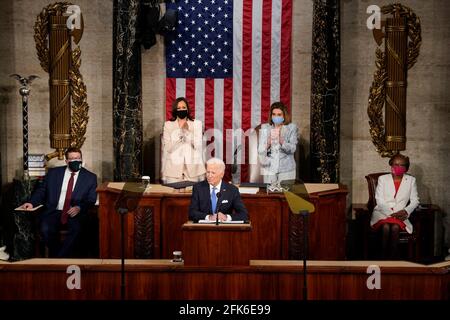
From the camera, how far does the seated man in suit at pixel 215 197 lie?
873cm

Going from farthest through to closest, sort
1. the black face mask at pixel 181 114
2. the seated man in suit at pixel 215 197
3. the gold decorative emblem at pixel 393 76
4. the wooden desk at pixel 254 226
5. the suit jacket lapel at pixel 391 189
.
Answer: the gold decorative emblem at pixel 393 76, the black face mask at pixel 181 114, the suit jacket lapel at pixel 391 189, the wooden desk at pixel 254 226, the seated man in suit at pixel 215 197

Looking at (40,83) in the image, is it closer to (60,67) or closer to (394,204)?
(60,67)

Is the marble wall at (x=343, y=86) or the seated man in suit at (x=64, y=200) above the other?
the marble wall at (x=343, y=86)

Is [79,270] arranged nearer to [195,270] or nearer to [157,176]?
[195,270]

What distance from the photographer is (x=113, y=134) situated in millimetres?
11867

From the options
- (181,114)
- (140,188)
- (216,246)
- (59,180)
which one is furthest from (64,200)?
(216,246)

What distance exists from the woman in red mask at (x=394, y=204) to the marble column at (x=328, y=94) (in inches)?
44.1

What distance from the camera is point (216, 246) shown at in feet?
25.9

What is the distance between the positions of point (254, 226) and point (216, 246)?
7.20 feet

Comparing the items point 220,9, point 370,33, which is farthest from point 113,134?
point 370,33

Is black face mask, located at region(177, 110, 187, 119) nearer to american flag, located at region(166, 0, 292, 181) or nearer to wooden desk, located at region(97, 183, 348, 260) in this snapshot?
american flag, located at region(166, 0, 292, 181)

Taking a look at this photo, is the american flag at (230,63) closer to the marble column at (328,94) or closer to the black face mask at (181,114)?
the marble column at (328,94)

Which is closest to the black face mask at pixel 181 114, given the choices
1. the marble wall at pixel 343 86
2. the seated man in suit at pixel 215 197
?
the marble wall at pixel 343 86

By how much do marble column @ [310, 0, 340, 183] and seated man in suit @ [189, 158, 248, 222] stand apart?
3246 millimetres
